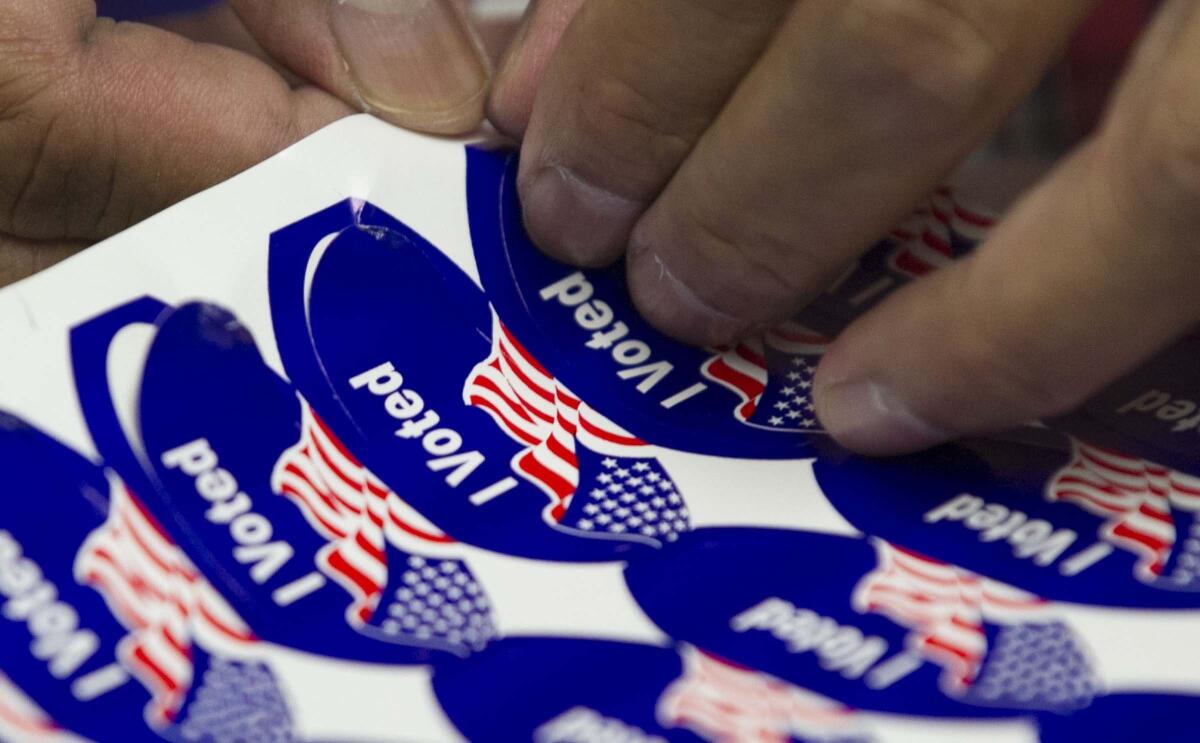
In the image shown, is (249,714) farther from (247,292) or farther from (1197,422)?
(1197,422)

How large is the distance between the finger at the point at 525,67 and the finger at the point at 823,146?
10 centimetres

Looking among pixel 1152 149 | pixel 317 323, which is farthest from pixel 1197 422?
pixel 317 323

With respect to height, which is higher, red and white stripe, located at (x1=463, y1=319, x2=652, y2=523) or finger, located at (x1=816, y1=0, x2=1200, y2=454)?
finger, located at (x1=816, y1=0, x2=1200, y2=454)

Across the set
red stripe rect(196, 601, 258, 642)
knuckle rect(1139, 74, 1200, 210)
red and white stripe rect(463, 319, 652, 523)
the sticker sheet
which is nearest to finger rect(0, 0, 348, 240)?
the sticker sheet

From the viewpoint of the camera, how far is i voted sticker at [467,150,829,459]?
0.59 meters

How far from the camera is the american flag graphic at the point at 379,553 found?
1.60 ft

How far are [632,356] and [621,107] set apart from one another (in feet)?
0.41

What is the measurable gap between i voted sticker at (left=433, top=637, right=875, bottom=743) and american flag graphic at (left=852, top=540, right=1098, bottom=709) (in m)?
0.05

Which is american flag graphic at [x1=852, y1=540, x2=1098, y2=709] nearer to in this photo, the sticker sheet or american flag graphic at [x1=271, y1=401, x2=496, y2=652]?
the sticker sheet

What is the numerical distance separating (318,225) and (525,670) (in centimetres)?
25

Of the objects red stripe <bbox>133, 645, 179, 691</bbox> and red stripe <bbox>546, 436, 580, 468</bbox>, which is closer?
red stripe <bbox>133, 645, 179, 691</bbox>

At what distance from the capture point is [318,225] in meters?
0.59

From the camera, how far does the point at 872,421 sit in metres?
0.55

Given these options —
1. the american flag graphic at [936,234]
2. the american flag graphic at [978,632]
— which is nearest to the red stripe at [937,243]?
the american flag graphic at [936,234]
